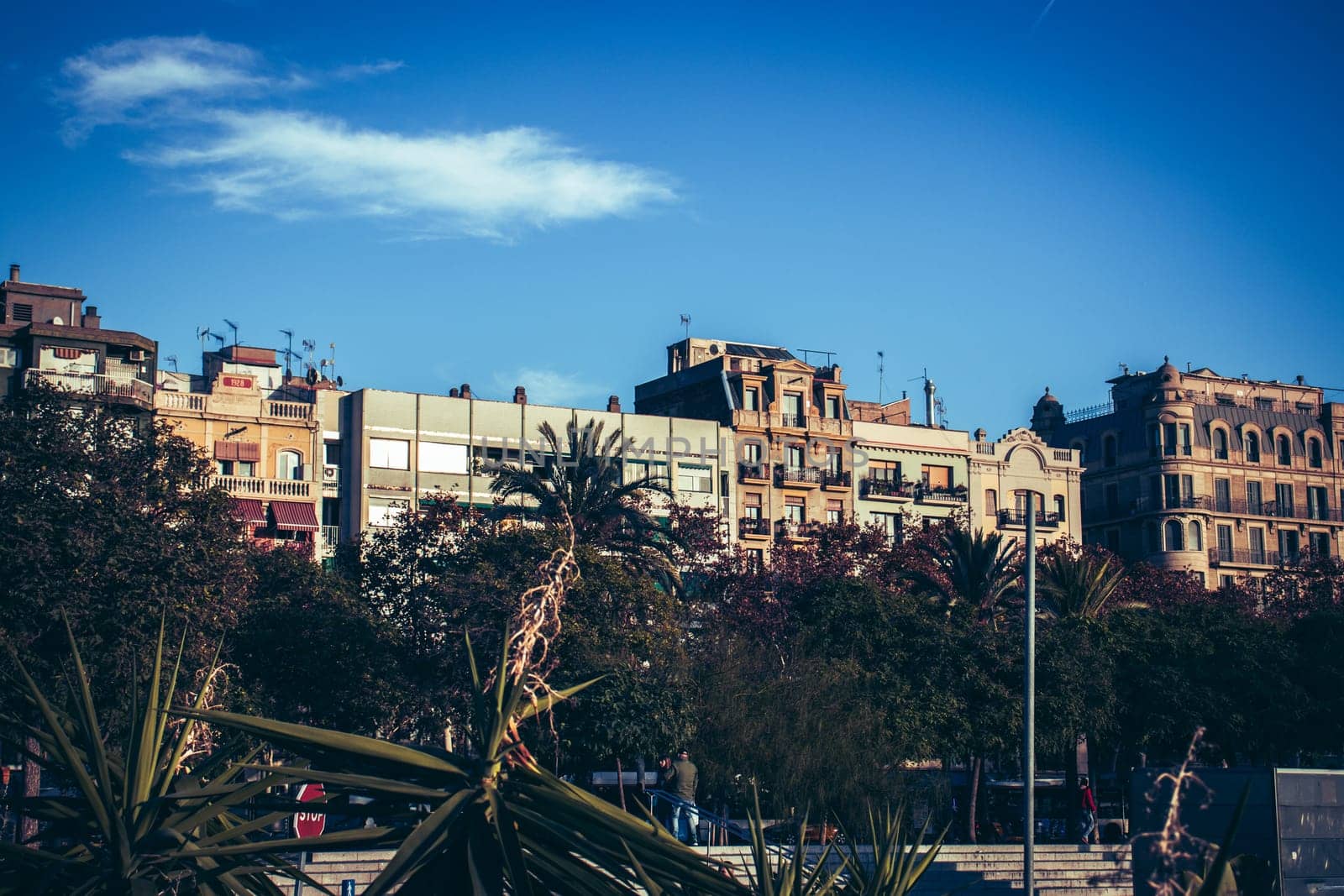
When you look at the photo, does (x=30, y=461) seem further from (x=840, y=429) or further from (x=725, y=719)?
(x=840, y=429)

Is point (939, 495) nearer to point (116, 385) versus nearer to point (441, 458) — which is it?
point (441, 458)

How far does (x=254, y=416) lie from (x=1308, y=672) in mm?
39483

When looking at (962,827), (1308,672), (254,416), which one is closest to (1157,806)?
(962,827)

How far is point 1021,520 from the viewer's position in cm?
8238

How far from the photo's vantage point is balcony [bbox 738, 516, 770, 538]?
74000mm

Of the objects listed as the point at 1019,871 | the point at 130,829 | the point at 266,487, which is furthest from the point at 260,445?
the point at 130,829

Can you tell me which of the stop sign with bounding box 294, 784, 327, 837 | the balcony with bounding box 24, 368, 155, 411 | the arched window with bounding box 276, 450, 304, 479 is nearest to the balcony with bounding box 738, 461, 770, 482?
the arched window with bounding box 276, 450, 304, 479

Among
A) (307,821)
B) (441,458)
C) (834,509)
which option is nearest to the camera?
(307,821)

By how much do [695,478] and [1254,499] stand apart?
33817 mm

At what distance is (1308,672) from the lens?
50.3 m

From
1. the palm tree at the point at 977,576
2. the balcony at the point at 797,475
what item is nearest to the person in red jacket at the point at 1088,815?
the palm tree at the point at 977,576

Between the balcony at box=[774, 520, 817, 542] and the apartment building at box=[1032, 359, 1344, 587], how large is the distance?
882 inches

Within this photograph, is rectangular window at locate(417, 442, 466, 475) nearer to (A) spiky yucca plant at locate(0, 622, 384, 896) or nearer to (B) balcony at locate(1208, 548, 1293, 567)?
(B) balcony at locate(1208, 548, 1293, 567)

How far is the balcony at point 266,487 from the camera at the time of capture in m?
62.2
